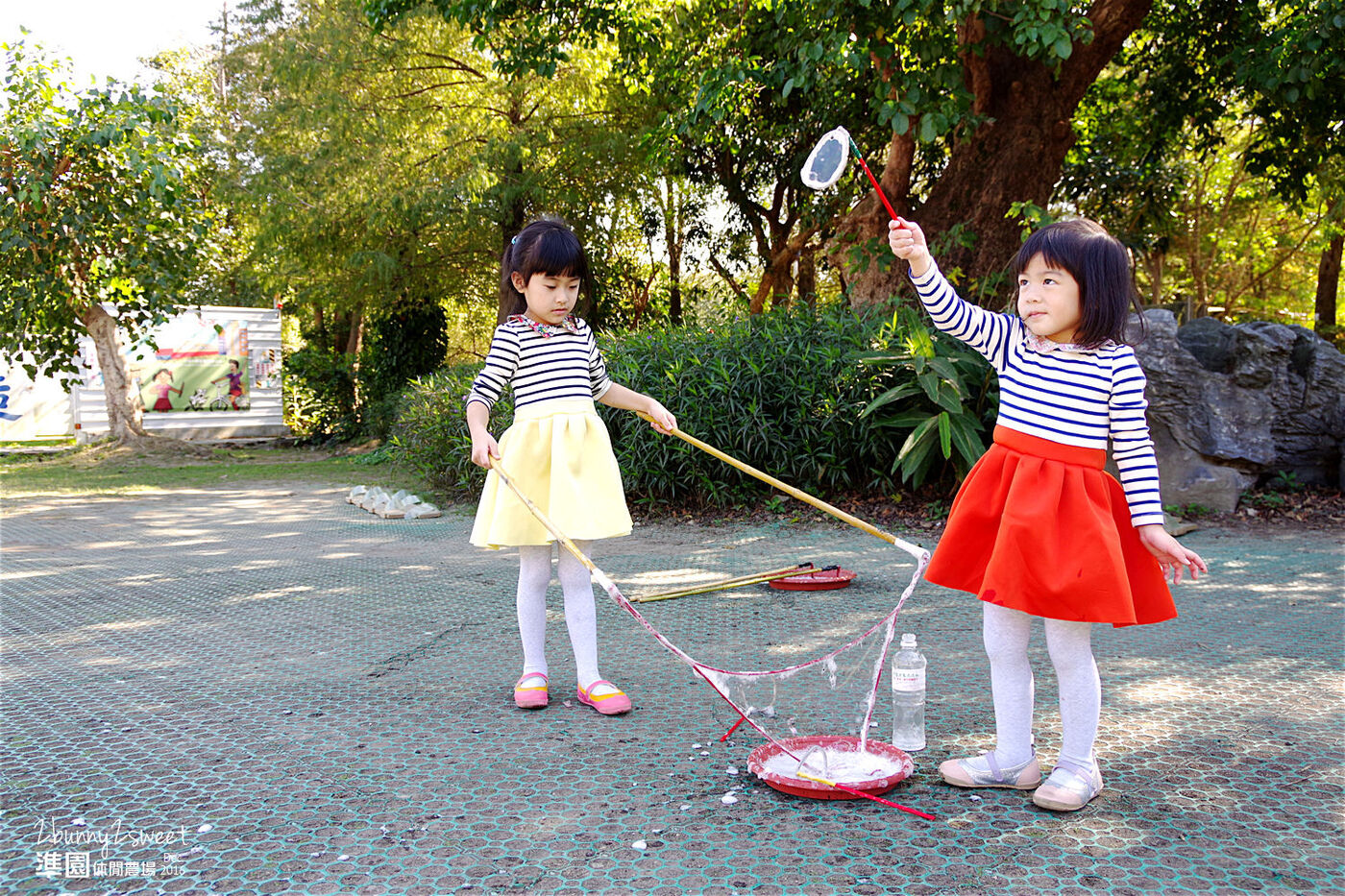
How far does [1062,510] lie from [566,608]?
1.55 meters

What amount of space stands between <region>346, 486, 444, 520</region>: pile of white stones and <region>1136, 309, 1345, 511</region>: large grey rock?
17.7 ft

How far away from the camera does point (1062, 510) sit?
227 cm

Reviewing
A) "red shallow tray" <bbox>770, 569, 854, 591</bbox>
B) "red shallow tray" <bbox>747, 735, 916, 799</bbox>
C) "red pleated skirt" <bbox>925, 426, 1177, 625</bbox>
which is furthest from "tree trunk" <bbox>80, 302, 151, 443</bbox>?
"red pleated skirt" <bbox>925, 426, 1177, 625</bbox>

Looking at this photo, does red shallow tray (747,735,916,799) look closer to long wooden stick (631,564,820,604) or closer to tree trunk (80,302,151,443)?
long wooden stick (631,564,820,604)

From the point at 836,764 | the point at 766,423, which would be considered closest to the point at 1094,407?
the point at 836,764

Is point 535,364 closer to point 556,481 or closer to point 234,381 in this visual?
point 556,481

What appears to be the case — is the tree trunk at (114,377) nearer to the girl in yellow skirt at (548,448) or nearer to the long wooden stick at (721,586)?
the long wooden stick at (721,586)

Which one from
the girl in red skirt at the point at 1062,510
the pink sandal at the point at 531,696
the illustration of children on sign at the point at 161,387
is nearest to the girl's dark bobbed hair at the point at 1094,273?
the girl in red skirt at the point at 1062,510

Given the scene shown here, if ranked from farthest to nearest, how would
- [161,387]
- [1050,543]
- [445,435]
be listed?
[161,387] → [445,435] → [1050,543]

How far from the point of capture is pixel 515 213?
1267cm

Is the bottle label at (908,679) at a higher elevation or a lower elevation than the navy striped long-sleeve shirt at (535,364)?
lower

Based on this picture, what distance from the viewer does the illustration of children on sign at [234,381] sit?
1548 centimetres

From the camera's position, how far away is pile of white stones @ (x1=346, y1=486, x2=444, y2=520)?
296 inches

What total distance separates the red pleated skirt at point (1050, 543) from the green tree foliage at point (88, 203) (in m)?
9.14
